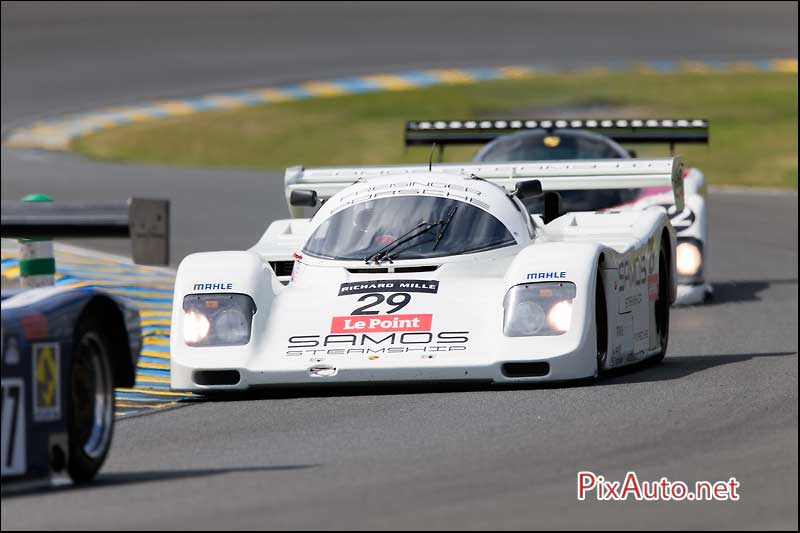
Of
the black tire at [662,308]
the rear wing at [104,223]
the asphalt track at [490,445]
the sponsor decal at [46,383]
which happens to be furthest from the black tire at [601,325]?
the rear wing at [104,223]

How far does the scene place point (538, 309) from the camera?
28.4ft

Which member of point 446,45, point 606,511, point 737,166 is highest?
point 446,45

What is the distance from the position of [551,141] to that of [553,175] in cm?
352

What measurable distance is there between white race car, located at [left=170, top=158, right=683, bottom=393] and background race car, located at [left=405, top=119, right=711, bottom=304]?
342cm

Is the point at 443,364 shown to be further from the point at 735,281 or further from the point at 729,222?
the point at 729,222

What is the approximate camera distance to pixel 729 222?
18.9 meters

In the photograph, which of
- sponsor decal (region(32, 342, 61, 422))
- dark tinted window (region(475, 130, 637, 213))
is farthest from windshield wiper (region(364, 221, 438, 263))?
→ dark tinted window (region(475, 130, 637, 213))

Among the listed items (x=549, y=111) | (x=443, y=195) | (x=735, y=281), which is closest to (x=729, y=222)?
(x=735, y=281)

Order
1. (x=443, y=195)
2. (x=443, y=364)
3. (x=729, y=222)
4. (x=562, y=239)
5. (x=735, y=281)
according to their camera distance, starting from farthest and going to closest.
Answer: (x=729, y=222)
(x=735, y=281)
(x=562, y=239)
(x=443, y=195)
(x=443, y=364)

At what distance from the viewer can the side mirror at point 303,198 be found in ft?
36.0

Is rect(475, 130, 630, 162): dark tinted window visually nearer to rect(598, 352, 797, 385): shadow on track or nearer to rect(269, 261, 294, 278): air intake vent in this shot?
rect(598, 352, 797, 385): shadow on track

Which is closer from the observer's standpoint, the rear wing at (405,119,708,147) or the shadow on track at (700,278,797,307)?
the shadow on track at (700,278,797,307)

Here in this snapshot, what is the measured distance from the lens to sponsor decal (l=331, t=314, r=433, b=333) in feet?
28.2

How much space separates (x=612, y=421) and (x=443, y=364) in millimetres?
1209
